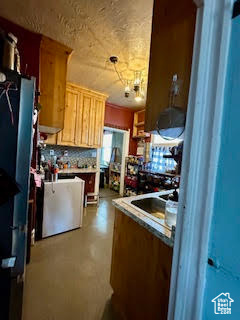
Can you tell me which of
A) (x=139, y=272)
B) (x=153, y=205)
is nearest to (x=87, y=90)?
(x=153, y=205)

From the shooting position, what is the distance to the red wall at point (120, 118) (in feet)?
15.9

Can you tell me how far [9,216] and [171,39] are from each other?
1320mm

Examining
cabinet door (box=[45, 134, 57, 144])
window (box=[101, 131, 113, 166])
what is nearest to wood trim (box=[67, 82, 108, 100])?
cabinet door (box=[45, 134, 57, 144])

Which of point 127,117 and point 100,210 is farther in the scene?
point 127,117

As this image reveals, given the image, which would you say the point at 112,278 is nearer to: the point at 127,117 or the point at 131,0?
the point at 131,0

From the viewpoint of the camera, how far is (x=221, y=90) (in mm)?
517

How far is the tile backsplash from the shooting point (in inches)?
154

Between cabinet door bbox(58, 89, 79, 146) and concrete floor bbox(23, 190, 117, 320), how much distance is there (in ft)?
5.94

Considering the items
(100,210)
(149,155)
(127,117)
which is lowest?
(100,210)

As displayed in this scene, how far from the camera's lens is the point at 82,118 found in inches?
151

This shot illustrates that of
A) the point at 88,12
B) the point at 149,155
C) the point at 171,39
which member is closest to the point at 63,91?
the point at 88,12

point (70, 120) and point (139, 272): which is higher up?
point (70, 120)

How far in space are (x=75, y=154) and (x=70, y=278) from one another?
2.84m

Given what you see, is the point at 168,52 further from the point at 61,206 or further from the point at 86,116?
the point at 86,116
